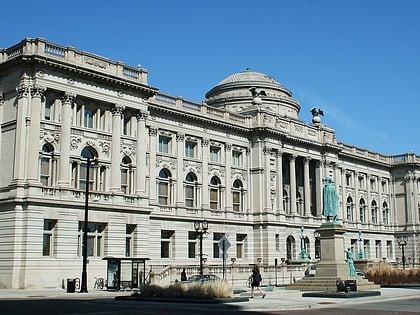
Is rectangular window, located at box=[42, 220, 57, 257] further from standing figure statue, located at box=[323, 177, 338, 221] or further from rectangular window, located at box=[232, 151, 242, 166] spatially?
rectangular window, located at box=[232, 151, 242, 166]

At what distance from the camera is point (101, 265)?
49594 mm

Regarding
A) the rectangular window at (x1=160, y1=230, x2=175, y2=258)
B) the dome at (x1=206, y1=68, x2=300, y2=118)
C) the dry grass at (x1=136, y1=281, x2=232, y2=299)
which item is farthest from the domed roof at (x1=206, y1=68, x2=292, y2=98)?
the dry grass at (x1=136, y1=281, x2=232, y2=299)

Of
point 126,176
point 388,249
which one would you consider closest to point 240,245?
point 126,176

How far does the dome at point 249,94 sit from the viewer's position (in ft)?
286

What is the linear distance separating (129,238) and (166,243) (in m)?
8.65

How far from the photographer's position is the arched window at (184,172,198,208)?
6469 centimetres

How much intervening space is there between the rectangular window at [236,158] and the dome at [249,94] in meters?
15.3

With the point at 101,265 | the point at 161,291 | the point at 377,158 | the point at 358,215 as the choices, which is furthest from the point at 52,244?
the point at 377,158

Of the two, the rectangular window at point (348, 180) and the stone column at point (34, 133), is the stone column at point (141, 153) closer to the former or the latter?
the stone column at point (34, 133)

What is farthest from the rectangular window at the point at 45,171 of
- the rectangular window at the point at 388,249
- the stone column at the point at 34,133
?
the rectangular window at the point at 388,249

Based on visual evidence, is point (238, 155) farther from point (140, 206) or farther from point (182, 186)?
point (140, 206)

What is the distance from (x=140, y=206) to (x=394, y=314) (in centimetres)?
3191

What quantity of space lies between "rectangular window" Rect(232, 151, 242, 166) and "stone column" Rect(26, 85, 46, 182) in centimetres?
2801

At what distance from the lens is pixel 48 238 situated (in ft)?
155
